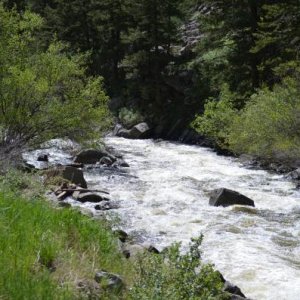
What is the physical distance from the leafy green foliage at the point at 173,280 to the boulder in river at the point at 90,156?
19093 millimetres

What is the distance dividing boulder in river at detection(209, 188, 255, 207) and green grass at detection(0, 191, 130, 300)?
966cm

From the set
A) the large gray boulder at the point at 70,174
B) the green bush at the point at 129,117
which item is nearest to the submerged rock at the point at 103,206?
the large gray boulder at the point at 70,174

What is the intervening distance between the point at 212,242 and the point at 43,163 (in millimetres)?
12998

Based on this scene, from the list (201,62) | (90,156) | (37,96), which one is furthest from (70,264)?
(201,62)

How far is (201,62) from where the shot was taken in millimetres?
36438

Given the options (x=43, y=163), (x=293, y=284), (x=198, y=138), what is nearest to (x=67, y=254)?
(x=293, y=284)

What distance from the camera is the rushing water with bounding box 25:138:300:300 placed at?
388 inches

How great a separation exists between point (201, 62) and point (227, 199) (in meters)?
22.7

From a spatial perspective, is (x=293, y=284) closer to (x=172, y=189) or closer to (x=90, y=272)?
(x=90, y=272)

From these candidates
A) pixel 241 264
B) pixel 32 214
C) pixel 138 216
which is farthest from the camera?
pixel 138 216

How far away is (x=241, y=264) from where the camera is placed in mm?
10164

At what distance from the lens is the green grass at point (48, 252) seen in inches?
143

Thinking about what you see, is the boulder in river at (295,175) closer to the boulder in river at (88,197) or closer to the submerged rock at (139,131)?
the boulder in river at (88,197)

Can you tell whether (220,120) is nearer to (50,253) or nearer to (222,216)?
(222,216)
